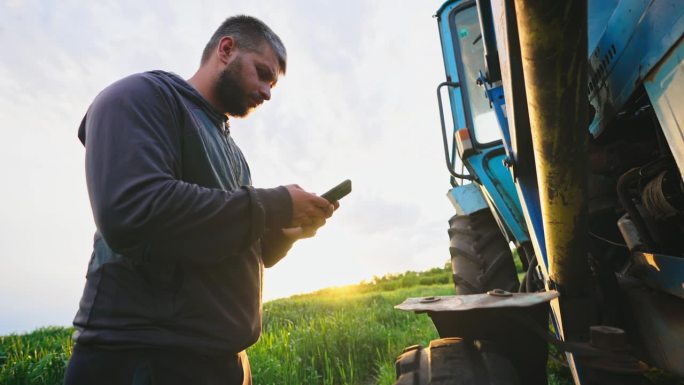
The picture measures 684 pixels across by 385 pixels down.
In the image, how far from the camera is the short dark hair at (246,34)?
1802 millimetres

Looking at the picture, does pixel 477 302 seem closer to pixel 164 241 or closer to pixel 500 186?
pixel 164 241

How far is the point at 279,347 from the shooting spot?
3551mm

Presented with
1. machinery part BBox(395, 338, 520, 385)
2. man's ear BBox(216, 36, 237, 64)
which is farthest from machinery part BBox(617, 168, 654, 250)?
man's ear BBox(216, 36, 237, 64)

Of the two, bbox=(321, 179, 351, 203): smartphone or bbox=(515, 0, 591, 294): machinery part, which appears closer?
bbox=(515, 0, 591, 294): machinery part

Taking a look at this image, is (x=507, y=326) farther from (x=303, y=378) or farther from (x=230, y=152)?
(x=303, y=378)

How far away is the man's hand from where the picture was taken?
123cm

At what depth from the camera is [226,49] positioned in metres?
1.77

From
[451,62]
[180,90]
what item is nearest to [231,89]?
[180,90]

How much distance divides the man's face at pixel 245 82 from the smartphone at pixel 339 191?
2.23 ft

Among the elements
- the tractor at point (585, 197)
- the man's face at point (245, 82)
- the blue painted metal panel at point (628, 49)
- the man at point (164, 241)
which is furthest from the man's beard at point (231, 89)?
the blue painted metal panel at point (628, 49)

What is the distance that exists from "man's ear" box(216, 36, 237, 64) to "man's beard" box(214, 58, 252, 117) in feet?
0.13

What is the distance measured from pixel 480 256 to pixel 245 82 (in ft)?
6.30

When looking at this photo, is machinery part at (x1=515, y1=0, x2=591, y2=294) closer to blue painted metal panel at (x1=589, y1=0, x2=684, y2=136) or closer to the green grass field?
blue painted metal panel at (x1=589, y1=0, x2=684, y2=136)

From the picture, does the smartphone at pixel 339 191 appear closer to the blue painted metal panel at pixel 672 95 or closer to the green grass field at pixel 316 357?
the blue painted metal panel at pixel 672 95
